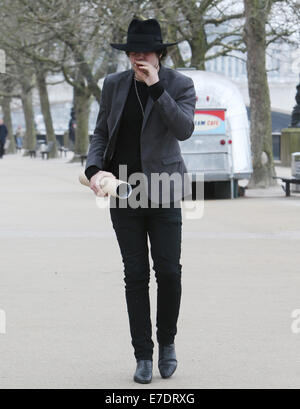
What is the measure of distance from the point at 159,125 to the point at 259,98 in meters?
18.1

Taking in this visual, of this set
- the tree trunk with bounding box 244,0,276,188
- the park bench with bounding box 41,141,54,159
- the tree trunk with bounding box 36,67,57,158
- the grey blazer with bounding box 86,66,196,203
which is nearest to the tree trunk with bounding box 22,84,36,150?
the park bench with bounding box 41,141,54,159

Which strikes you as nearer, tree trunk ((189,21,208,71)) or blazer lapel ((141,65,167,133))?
blazer lapel ((141,65,167,133))

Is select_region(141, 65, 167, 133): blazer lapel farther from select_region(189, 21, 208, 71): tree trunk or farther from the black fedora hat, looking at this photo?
select_region(189, 21, 208, 71): tree trunk

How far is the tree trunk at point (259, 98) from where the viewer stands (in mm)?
22984

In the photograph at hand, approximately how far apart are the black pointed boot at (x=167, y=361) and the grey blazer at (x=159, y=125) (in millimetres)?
748

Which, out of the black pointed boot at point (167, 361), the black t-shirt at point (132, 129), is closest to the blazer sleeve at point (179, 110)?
the black t-shirt at point (132, 129)

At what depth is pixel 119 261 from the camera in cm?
1094

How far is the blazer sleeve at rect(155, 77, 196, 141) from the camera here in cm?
552

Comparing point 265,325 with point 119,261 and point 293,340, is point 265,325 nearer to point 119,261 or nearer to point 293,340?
point 293,340

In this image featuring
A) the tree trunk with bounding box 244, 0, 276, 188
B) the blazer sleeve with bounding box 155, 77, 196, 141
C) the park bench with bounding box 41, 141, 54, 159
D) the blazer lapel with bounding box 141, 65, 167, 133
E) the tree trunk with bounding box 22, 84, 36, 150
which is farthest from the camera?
the tree trunk with bounding box 22, 84, 36, 150

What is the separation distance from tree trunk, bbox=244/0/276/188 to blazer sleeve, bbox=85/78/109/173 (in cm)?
1701

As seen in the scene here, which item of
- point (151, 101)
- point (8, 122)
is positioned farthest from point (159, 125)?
point (8, 122)
